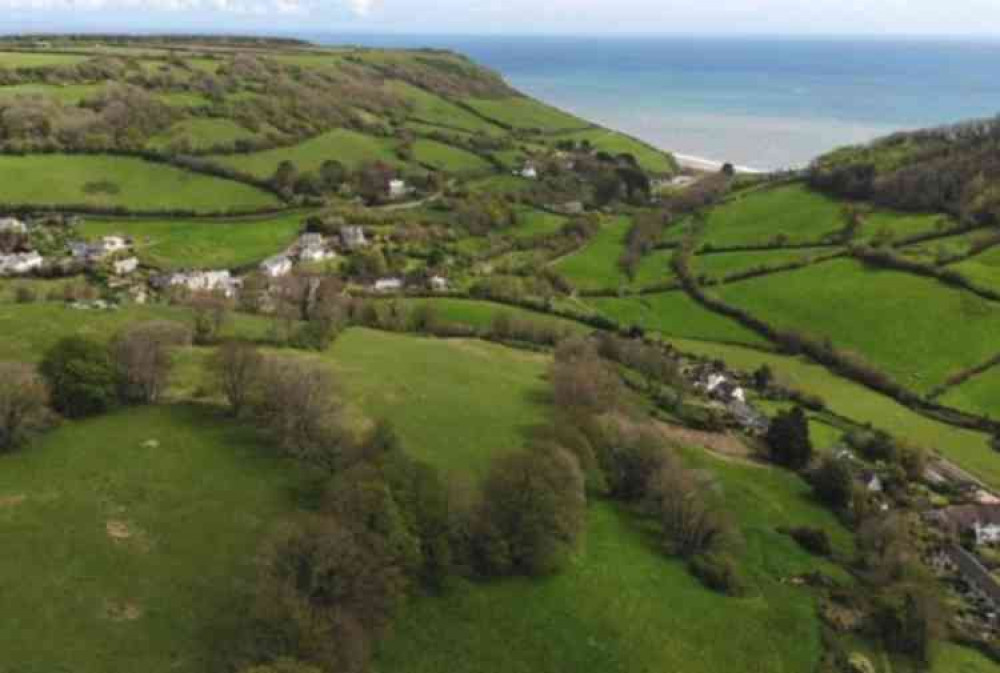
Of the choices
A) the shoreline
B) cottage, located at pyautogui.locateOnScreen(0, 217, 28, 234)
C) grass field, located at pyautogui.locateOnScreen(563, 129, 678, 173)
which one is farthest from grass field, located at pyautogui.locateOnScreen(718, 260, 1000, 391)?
the shoreline

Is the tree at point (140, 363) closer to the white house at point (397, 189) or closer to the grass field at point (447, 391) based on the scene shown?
the grass field at point (447, 391)

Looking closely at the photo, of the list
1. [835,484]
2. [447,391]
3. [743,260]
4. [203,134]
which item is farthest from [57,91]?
[835,484]

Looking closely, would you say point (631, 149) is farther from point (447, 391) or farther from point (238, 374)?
point (238, 374)

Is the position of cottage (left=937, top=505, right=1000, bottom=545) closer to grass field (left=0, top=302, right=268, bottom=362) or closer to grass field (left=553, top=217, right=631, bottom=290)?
grass field (left=0, top=302, right=268, bottom=362)

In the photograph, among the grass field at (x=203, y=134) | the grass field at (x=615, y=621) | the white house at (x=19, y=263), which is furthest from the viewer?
the grass field at (x=203, y=134)

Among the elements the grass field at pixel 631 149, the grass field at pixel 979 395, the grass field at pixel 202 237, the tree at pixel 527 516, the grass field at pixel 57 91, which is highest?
the grass field at pixel 57 91

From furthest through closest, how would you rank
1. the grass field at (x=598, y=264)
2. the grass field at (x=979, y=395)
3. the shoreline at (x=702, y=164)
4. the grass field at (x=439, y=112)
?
the shoreline at (x=702, y=164)
the grass field at (x=439, y=112)
the grass field at (x=598, y=264)
the grass field at (x=979, y=395)

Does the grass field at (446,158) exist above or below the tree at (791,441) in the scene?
above

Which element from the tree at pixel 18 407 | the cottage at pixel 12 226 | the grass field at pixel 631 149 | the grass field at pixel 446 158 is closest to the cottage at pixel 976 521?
the tree at pixel 18 407
